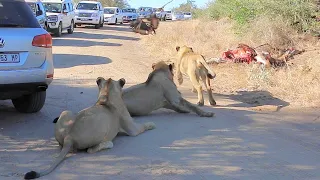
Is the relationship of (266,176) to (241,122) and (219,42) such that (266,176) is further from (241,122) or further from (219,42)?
(219,42)

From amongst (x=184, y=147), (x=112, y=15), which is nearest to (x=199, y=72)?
(x=184, y=147)

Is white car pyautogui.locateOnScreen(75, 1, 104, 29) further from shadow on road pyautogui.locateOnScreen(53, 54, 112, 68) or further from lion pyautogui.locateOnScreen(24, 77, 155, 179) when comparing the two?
lion pyautogui.locateOnScreen(24, 77, 155, 179)

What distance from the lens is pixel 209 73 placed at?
879cm

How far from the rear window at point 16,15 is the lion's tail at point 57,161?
2.07 metres

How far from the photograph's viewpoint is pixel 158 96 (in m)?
7.66

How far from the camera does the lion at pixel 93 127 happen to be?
5637 mm

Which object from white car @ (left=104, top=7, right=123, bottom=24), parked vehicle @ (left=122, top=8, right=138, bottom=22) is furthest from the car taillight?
parked vehicle @ (left=122, top=8, right=138, bottom=22)

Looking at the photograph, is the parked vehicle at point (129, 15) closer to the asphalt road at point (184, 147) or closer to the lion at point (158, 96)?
the asphalt road at point (184, 147)

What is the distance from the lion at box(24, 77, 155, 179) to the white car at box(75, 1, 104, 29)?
93.9 feet

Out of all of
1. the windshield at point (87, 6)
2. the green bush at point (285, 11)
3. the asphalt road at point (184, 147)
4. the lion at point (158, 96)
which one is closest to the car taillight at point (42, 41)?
the asphalt road at point (184, 147)

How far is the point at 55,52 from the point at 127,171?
1263 centimetres

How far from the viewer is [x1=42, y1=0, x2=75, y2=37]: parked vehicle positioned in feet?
80.2

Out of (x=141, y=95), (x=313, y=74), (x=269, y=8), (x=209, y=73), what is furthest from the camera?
(x=269, y=8)

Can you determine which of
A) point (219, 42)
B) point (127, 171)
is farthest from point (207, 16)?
point (127, 171)
